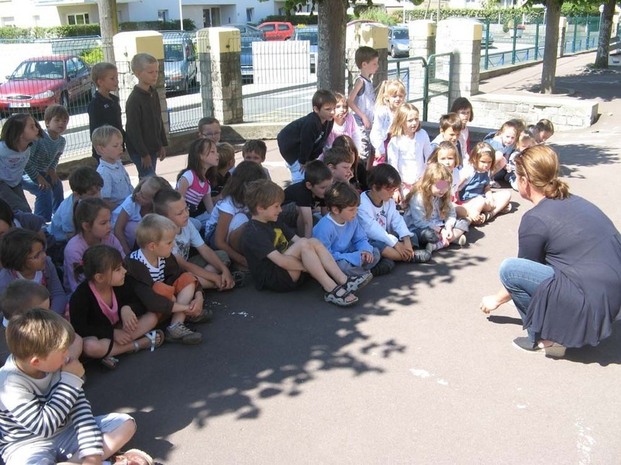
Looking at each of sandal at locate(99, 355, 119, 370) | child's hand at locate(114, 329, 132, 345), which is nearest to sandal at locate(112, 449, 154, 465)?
sandal at locate(99, 355, 119, 370)

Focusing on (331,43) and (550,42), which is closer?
(331,43)

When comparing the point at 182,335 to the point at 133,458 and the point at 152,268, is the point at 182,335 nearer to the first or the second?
the point at 152,268

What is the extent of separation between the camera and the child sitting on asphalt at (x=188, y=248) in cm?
507

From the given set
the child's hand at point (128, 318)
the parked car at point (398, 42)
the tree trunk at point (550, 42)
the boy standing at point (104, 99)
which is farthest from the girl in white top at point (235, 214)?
the parked car at point (398, 42)

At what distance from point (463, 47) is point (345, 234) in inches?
435

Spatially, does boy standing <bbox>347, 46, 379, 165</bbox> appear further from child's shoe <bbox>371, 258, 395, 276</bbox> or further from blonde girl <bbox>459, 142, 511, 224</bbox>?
child's shoe <bbox>371, 258, 395, 276</bbox>

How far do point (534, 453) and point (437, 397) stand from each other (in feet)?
2.18

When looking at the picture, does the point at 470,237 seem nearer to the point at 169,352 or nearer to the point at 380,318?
the point at 380,318

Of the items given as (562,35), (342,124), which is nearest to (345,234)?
(342,124)

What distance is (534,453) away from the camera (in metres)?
3.38

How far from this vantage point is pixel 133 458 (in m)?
3.24

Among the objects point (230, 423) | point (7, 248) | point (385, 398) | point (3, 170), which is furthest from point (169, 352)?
point (3, 170)

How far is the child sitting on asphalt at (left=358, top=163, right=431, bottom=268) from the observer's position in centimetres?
580

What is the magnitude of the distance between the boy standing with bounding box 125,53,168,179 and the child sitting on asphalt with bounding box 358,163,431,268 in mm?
2621
